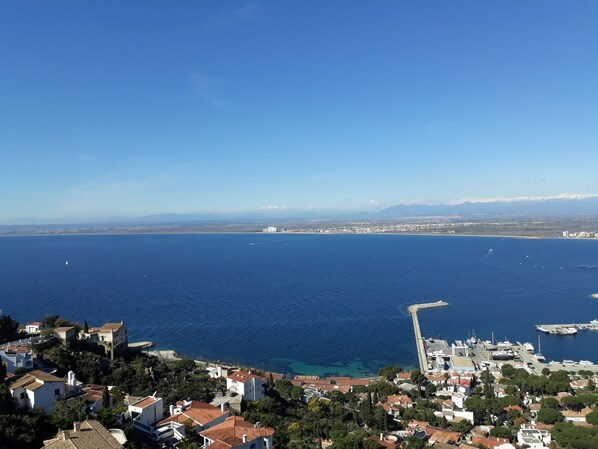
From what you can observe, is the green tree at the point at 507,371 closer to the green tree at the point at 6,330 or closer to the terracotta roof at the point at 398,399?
the terracotta roof at the point at 398,399

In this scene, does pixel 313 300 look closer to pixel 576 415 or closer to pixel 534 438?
pixel 576 415

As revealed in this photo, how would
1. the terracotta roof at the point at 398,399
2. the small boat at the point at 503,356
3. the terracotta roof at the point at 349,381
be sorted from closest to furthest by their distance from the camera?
the terracotta roof at the point at 398,399, the terracotta roof at the point at 349,381, the small boat at the point at 503,356

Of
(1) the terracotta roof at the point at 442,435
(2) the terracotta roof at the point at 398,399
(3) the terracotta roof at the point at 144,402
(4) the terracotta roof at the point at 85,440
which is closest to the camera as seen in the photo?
(4) the terracotta roof at the point at 85,440

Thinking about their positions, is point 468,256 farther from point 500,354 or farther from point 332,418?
point 332,418

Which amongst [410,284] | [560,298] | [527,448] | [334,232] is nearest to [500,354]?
[527,448]

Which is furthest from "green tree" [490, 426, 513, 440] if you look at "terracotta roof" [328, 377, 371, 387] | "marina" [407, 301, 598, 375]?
"marina" [407, 301, 598, 375]

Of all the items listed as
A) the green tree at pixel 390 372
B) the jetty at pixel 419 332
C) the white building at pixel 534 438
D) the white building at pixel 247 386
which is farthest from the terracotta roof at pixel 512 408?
the white building at pixel 247 386
